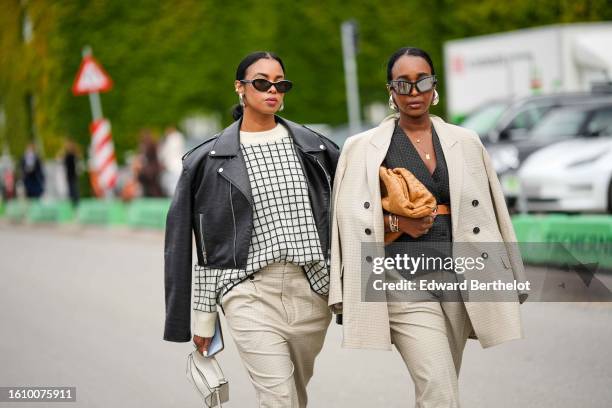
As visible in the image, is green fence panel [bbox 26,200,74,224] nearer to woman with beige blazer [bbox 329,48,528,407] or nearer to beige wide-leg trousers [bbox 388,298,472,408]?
woman with beige blazer [bbox 329,48,528,407]

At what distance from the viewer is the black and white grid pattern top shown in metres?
4.41

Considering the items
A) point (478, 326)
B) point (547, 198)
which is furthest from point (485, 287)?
point (547, 198)

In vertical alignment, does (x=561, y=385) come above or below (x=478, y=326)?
below

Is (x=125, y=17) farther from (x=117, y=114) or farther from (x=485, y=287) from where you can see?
(x=485, y=287)

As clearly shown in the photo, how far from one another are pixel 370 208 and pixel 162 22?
2967cm

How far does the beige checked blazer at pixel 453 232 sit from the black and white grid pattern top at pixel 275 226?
14cm

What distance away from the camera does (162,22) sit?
33.1 metres

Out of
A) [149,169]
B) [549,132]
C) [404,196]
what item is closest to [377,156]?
[404,196]

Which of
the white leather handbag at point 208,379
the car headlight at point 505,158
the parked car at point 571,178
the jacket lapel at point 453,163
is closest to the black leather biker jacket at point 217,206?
the white leather handbag at point 208,379

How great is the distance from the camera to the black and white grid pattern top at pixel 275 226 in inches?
173

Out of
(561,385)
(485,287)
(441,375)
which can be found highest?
(485,287)

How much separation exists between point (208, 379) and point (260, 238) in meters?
0.66

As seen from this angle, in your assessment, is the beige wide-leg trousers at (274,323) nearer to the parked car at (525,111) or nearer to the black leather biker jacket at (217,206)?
the black leather biker jacket at (217,206)

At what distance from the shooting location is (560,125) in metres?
15.3
